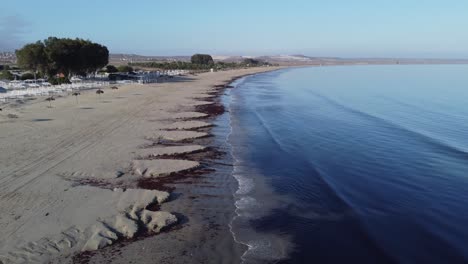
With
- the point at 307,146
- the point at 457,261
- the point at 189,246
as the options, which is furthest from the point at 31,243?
the point at 307,146

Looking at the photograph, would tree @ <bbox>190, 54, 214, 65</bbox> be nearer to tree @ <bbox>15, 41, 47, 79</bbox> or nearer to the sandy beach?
tree @ <bbox>15, 41, 47, 79</bbox>

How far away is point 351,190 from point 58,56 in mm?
44941

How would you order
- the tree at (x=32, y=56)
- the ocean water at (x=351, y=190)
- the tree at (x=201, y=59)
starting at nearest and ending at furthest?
1. the ocean water at (x=351, y=190)
2. the tree at (x=32, y=56)
3. the tree at (x=201, y=59)

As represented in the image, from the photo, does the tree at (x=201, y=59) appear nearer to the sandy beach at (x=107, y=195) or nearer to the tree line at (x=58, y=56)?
the tree line at (x=58, y=56)

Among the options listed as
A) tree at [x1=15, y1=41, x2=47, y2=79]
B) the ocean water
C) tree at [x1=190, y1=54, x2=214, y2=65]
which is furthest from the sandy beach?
tree at [x1=190, y1=54, x2=214, y2=65]

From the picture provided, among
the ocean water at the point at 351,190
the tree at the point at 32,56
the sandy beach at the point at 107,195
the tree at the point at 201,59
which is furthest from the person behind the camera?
the tree at the point at 201,59

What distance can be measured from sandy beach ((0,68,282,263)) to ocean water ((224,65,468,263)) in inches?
40.9

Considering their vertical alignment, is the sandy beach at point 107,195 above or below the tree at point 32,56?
below

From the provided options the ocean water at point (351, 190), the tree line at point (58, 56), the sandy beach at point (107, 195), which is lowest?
the ocean water at point (351, 190)

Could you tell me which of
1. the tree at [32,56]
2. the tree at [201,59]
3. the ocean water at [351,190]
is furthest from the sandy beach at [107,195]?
the tree at [201,59]

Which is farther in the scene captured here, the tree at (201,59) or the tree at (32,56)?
the tree at (201,59)

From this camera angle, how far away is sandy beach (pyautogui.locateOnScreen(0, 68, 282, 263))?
945 centimetres

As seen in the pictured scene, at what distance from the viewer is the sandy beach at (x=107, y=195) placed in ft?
31.0

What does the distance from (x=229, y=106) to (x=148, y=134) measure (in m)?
15.7
